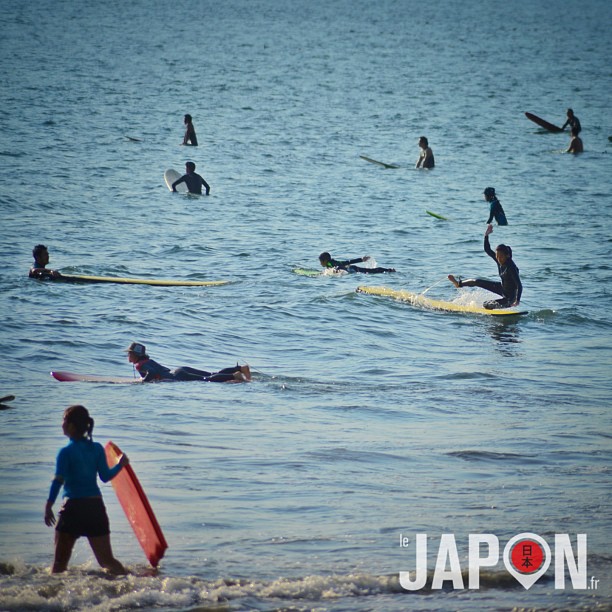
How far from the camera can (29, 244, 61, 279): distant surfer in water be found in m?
18.9

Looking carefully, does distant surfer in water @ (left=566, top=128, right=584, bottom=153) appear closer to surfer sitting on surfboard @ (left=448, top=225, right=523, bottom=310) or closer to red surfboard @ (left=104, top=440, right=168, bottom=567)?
surfer sitting on surfboard @ (left=448, top=225, right=523, bottom=310)

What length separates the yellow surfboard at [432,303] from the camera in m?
17.8

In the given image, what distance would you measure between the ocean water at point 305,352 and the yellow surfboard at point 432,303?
8.7 inches

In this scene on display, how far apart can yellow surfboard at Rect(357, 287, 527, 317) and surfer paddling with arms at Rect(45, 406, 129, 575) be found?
465 inches

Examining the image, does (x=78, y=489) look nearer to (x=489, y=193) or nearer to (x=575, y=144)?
(x=489, y=193)

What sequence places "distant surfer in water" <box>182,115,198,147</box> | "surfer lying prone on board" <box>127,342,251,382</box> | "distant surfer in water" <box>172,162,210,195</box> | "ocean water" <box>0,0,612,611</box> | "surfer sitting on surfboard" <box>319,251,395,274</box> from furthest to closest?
"distant surfer in water" <box>182,115,198,147</box> < "distant surfer in water" <box>172,162,210,195</box> < "surfer sitting on surfboard" <box>319,251,395,274</box> < "surfer lying prone on board" <box>127,342,251,382</box> < "ocean water" <box>0,0,612,611</box>

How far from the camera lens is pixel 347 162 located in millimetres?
39125

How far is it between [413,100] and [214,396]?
48.4m

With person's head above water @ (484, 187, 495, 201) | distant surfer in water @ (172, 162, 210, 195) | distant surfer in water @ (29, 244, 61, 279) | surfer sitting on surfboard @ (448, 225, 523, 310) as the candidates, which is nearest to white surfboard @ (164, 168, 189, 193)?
distant surfer in water @ (172, 162, 210, 195)

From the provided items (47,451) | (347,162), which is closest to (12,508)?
(47,451)

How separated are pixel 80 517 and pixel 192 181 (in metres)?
25.0

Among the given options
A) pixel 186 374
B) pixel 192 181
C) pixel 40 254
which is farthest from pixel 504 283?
pixel 192 181

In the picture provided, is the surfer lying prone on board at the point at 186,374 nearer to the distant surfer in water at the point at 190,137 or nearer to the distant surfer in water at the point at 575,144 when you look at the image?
the distant surfer in water at the point at 190,137

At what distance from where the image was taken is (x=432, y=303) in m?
18.8
